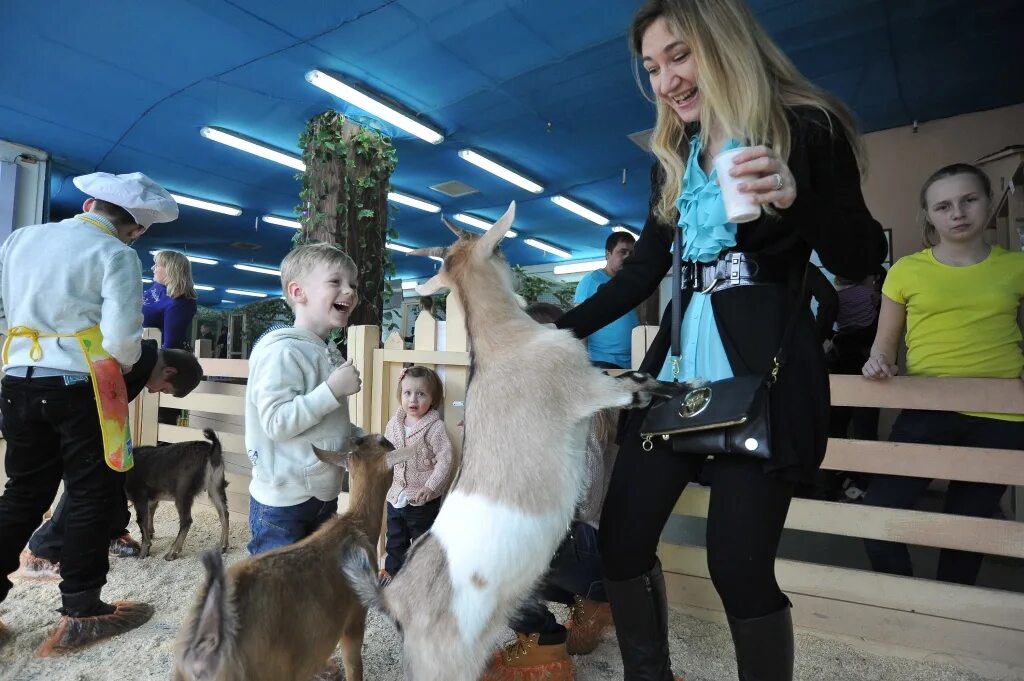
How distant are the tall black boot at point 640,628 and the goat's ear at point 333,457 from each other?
1.07 metres

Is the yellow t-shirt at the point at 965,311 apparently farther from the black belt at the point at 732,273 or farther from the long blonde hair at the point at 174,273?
the long blonde hair at the point at 174,273

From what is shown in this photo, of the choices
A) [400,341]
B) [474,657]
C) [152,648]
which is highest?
[400,341]

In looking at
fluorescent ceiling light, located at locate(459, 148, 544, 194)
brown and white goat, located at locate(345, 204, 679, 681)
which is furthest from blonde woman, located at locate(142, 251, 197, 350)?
fluorescent ceiling light, located at locate(459, 148, 544, 194)

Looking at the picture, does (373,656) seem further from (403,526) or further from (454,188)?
(454,188)

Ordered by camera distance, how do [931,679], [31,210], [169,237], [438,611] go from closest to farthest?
[438,611] → [931,679] → [31,210] → [169,237]

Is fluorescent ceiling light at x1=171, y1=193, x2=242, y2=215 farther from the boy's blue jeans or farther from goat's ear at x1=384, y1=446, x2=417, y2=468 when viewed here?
goat's ear at x1=384, y1=446, x2=417, y2=468

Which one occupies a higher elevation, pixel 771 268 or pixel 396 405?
pixel 771 268

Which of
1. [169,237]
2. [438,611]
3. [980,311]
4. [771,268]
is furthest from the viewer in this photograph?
[169,237]

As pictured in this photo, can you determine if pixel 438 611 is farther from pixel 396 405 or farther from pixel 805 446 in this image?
pixel 396 405

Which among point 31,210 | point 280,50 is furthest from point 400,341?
point 31,210

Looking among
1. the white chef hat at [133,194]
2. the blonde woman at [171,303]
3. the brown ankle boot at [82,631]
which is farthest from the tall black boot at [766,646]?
the blonde woman at [171,303]

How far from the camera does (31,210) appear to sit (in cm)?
789

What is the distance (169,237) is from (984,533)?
46.9ft

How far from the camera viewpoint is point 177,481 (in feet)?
12.0
